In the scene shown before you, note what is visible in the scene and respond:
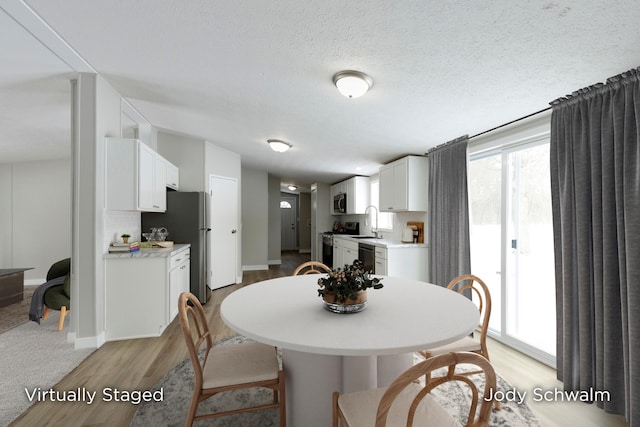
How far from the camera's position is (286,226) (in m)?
10.7

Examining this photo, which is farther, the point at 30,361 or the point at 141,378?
the point at 30,361

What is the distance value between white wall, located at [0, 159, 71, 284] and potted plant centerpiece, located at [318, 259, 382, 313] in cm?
565

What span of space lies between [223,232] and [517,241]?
4386 millimetres

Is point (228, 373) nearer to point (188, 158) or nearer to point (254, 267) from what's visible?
point (188, 158)

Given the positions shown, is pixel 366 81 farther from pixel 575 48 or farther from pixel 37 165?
pixel 37 165

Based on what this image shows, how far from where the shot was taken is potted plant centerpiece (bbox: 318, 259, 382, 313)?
1408 mm

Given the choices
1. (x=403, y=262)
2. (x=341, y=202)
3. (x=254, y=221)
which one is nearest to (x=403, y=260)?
(x=403, y=262)

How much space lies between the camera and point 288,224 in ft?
35.2

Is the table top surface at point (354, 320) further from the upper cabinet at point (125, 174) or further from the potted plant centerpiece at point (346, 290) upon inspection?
the upper cabinet at point (125, 174)

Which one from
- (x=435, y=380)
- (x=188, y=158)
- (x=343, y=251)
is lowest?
(x=343, y=251)

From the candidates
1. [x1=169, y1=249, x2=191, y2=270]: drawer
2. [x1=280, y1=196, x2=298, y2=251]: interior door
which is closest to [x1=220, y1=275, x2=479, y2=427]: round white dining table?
[x1=169, y1=249, x2=191, y2=270]: drawer

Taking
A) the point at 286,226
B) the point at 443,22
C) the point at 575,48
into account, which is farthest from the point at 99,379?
the point at 286,226

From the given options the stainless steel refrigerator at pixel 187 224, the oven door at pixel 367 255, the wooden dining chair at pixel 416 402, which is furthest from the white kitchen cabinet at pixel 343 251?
the wooden dining chair at pixel 416 402

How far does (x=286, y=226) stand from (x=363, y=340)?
9.71 meters
